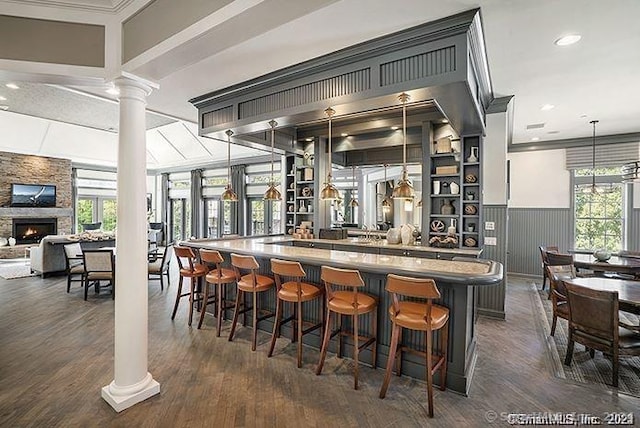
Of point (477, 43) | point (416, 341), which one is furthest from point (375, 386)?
point (477, 43)

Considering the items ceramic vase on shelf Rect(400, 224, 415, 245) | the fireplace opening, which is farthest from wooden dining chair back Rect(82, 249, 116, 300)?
the fireplace opening

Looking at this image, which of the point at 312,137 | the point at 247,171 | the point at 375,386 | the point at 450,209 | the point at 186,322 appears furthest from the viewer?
the point at 247,171

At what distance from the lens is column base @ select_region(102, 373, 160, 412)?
237 centimetres

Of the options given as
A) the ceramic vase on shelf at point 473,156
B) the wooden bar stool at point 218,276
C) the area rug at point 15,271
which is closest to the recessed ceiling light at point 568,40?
the ceramic vase on shelf at point 473,156

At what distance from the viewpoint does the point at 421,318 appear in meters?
2.44

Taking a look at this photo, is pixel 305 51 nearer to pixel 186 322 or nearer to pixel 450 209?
pixel 450 209

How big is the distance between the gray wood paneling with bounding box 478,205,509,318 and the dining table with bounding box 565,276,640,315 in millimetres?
1068

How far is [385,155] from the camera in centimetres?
644

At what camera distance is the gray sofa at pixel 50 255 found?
674 centimetres

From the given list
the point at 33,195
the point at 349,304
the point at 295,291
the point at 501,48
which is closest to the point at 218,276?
the point at 295,291

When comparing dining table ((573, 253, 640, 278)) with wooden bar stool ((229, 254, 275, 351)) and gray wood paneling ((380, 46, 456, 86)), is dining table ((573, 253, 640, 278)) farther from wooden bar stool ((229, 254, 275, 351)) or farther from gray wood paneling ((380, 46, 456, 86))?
wooden bar stool ((229, 254, 275, 351))

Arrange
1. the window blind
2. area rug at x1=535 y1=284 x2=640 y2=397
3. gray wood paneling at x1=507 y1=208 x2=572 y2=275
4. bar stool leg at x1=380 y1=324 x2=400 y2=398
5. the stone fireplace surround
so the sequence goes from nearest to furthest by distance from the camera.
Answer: bar stool leg at x1=380 y1=324 x2=400 y2=398
area rug at x1=535 y1=284 x2=640 y2=397
the window blind
gray wood paneling at x1=507 y1=208 x2=572 y2=275
the stone fireplace surround

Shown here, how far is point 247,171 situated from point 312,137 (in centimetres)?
406

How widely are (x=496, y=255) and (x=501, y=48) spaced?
292cm
